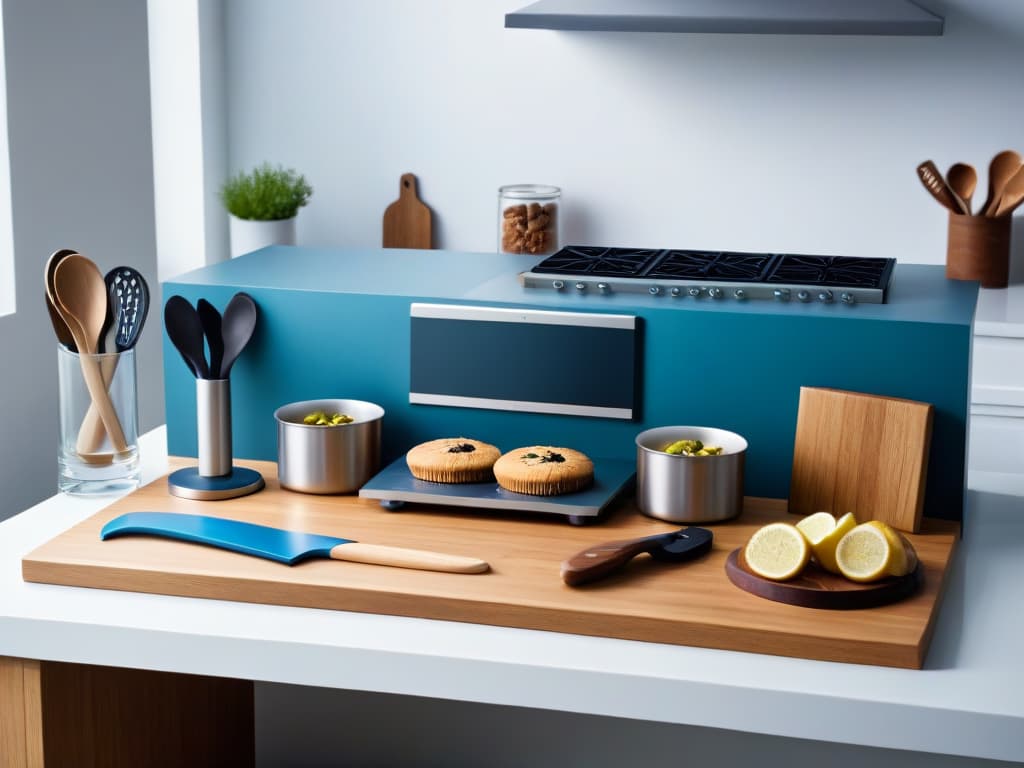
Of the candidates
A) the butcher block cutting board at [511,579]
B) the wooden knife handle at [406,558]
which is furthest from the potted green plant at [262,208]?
the wooden knife handle at [406,558]

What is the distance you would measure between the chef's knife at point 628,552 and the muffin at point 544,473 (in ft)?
0.45

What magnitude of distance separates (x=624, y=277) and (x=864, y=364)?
328 millimetres

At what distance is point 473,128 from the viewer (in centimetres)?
367

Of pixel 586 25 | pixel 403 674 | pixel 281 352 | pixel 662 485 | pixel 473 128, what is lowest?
pixel 403 674

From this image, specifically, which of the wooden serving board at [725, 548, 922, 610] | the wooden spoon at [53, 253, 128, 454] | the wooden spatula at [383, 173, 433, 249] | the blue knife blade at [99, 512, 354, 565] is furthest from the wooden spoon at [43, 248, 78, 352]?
the wooden spatula at [383, 173, 433, 249]

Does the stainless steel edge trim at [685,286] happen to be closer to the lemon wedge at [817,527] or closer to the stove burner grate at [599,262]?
the stove burner grate at [599,262]

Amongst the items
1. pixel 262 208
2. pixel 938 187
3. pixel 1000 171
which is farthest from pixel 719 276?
pixel 262 208

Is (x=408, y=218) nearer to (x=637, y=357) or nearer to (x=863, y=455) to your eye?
(x=637, y=357)

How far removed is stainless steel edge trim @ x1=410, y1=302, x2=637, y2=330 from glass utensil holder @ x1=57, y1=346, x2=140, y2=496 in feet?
1.22

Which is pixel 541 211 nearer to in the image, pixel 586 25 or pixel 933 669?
pixel 586 25

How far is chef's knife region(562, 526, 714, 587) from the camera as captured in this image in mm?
1253

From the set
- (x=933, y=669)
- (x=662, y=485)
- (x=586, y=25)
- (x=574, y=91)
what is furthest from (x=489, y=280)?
(x=574, y=91)

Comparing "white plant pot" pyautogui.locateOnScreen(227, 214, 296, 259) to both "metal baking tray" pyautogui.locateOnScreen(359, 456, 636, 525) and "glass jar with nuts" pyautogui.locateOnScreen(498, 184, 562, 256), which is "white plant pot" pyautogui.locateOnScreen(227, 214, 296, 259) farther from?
"metal baking tray" pyautogui.locateOnScreen(359, 456, 636, 525)

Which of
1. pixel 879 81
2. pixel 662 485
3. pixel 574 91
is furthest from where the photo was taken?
pixel 574 91
